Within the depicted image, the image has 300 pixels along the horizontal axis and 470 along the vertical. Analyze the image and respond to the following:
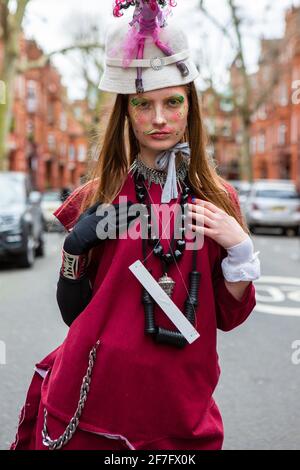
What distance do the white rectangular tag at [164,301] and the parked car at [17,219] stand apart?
33.5 feet

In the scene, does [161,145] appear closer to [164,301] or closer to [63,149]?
[164,301]

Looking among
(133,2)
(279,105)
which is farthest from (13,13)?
(279,105)

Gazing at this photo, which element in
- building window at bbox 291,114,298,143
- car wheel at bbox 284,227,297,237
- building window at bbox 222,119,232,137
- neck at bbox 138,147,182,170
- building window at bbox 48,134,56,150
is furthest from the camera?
building window at bbox 48,134,56,150

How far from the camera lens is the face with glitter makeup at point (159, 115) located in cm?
213

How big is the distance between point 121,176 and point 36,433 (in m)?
0.79

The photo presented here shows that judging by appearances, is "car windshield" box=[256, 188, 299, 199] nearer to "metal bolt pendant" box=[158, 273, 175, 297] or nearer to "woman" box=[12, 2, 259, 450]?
"woman" box=[12, 2, 259, 450]

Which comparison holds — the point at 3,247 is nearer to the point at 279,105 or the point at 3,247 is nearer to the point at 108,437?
the point at 108,437

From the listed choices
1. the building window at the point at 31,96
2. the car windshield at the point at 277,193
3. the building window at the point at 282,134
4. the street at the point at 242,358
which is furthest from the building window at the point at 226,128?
the street at the point at 242,358

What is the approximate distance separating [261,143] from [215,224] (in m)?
71.2

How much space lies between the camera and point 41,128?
208 feet

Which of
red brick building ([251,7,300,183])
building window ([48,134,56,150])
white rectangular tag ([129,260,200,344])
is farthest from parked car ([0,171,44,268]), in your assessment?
building window ([48,134,56,150])

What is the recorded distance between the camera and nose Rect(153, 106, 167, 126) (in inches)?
83.4

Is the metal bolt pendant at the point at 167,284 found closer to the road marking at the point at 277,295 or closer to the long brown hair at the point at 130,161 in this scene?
the long brown hair at the point at 130,161

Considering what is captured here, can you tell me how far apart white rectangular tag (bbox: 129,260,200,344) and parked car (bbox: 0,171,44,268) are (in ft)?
33.5
